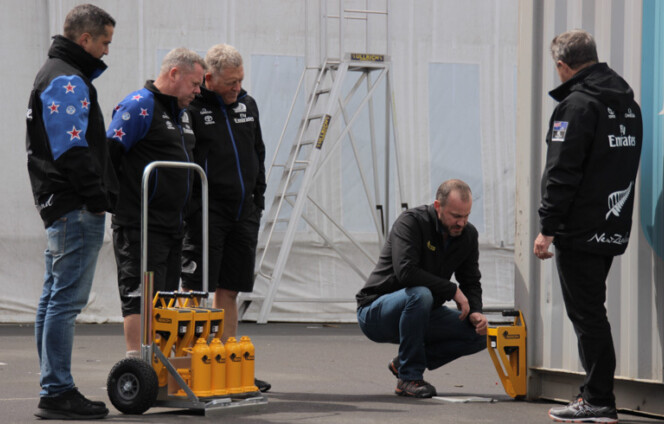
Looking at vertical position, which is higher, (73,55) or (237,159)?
(73,55)

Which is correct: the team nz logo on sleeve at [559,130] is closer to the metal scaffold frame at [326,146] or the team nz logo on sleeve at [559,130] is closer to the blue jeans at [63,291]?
the blue jeans at [63,291]

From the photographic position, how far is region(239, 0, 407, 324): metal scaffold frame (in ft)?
41.9

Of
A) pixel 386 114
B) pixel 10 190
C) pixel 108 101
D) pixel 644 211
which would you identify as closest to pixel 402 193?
pixel 386 114

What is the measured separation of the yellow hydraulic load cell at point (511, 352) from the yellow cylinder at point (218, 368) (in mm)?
1526

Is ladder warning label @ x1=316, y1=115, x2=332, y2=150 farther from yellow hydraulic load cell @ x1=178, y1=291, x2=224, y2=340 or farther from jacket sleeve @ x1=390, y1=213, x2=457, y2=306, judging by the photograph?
yellow hydraulic load cell @ x1=178, y1=291, x2=224, y2=340

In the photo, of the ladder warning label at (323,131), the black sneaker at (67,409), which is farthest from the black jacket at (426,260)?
the ladder warning label at (323,131)

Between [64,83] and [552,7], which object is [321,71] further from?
[64,83]

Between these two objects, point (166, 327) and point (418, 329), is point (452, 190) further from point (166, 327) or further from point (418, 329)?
point (166, 327)

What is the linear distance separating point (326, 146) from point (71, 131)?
8.98 metres

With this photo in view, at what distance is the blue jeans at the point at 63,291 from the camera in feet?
16.0

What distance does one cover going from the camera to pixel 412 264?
605 cm

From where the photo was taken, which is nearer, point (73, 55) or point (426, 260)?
point (73, 55)

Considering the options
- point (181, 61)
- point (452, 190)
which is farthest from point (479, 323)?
point (181, 61)

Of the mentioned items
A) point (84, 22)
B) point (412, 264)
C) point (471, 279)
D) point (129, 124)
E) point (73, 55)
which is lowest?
point (471, 279)
